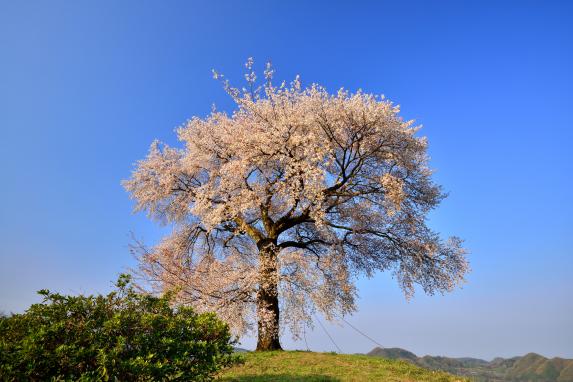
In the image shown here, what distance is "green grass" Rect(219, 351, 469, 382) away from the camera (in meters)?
16.1

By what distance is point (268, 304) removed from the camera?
72.8ft

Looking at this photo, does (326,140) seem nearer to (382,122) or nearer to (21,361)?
(382,122)

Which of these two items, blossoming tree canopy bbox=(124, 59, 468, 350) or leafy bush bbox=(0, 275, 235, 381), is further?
blossoming tree canopy bbox=(124, 59, 468, 350)

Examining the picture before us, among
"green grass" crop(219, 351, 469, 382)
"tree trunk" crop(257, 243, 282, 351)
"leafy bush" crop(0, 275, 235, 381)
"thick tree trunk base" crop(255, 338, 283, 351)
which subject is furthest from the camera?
"thick tree trunk base" crop(255, 338, 283, 351)

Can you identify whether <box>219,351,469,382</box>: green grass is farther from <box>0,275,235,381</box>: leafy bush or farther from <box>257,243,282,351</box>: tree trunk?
<box>0,275,235,381</box>: leafy bush

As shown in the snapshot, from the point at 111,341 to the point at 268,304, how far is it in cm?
1270

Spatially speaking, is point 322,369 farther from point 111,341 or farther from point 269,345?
point 111,341

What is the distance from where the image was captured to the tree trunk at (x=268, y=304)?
71.4 feet

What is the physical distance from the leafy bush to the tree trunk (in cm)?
992

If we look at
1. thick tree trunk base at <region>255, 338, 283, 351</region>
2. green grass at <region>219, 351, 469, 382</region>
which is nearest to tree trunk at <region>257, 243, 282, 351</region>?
thick tree trunk base at <region>255, 338, 283, 351</region>

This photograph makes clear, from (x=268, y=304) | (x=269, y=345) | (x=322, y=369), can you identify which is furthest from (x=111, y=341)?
(x=269, y=345)

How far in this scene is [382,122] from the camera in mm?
22375

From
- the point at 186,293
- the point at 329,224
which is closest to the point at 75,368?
the point at 186,293

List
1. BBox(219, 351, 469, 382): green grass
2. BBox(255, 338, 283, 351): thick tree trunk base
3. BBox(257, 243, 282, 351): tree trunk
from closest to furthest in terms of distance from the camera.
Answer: BBox(219, 351, 469, 382): green grass, BBox(257, 243, 282, 351): tree trunk, BBox(255, 338, 283, 351): thick tree trunk base
